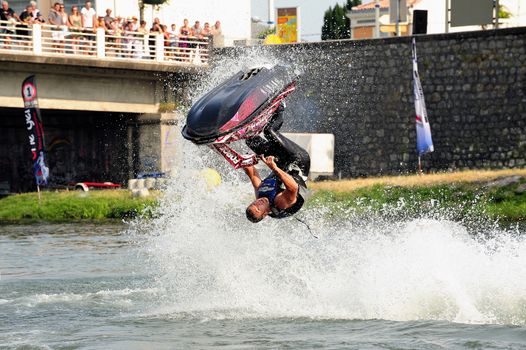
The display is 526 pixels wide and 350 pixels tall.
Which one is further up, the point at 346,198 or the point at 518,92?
the point at 518,92

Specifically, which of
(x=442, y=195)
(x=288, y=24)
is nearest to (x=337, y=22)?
(x=288, y=24)

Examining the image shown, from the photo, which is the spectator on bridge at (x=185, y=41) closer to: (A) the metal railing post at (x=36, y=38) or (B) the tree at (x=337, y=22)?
(A) the metal railing post at (x=36, y=38)

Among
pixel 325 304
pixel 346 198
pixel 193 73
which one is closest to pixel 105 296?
pixel 325 304

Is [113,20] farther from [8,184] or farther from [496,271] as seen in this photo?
[496,271]

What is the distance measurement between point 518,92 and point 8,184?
1550cm

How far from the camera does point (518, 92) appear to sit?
34625mm

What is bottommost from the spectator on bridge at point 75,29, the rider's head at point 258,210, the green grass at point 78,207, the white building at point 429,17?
the green grass at point 78,207

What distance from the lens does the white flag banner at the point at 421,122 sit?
33.9 metres

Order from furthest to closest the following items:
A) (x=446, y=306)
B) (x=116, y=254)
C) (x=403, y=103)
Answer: (x=403, y=103)
(x=116, y=254)
(x=446, y=306)

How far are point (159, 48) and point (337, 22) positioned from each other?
116ft

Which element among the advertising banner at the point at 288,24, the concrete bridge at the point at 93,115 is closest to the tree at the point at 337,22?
the advertising banner at the point at 288,24

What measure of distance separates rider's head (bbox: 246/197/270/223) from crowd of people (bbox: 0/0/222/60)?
1857cm

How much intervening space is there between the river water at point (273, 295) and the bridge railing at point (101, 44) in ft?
50.0

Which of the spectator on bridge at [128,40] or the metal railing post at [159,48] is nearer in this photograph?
the spectator on bridge at [128,40]
